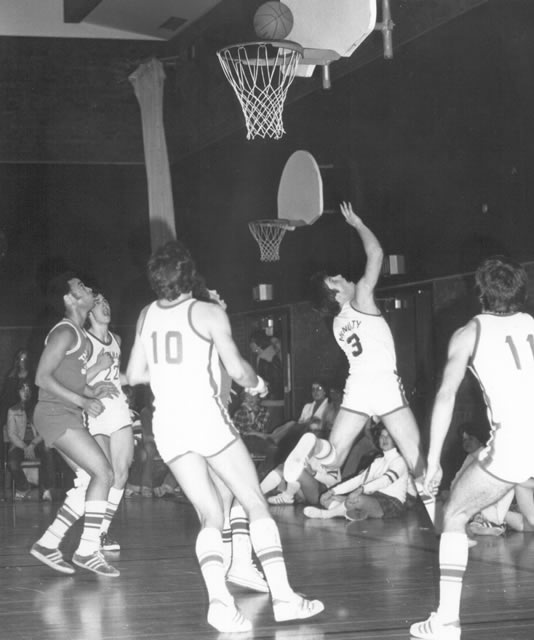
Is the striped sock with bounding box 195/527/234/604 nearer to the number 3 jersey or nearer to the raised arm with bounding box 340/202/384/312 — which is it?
the number 3 jersey

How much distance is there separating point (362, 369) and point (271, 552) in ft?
6.90

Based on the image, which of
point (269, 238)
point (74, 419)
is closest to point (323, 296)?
point (74, 419)

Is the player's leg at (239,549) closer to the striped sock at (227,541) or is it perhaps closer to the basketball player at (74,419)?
the striped sock at (227,541)

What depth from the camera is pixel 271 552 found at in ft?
13.7

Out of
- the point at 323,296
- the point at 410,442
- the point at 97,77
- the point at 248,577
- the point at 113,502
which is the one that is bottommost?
the point at 248,577

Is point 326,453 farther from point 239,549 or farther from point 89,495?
point 89,495

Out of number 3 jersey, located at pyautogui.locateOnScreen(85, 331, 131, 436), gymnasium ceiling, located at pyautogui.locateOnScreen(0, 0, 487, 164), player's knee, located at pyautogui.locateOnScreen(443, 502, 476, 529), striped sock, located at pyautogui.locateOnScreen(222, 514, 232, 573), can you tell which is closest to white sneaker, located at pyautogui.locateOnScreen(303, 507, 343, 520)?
number 3 jersey, located at pyautogui.locateOnScreen(85, 331, 131, 436)

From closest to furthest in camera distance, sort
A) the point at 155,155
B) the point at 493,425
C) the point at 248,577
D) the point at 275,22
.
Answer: the point at 493,425 < the point at 248,577 < the point at 275,22 < the point at 155,155

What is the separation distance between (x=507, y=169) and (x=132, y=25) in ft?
27.1

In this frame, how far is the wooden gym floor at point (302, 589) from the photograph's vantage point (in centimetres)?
420

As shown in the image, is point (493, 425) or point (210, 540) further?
point (210, 540)

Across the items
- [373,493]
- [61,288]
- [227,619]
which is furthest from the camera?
[373,493]

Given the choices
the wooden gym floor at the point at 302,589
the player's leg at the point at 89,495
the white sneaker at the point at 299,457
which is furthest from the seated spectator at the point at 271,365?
the player's leg at the point at 89,495

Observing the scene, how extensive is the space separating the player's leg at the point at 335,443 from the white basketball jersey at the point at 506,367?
7.34 ft
